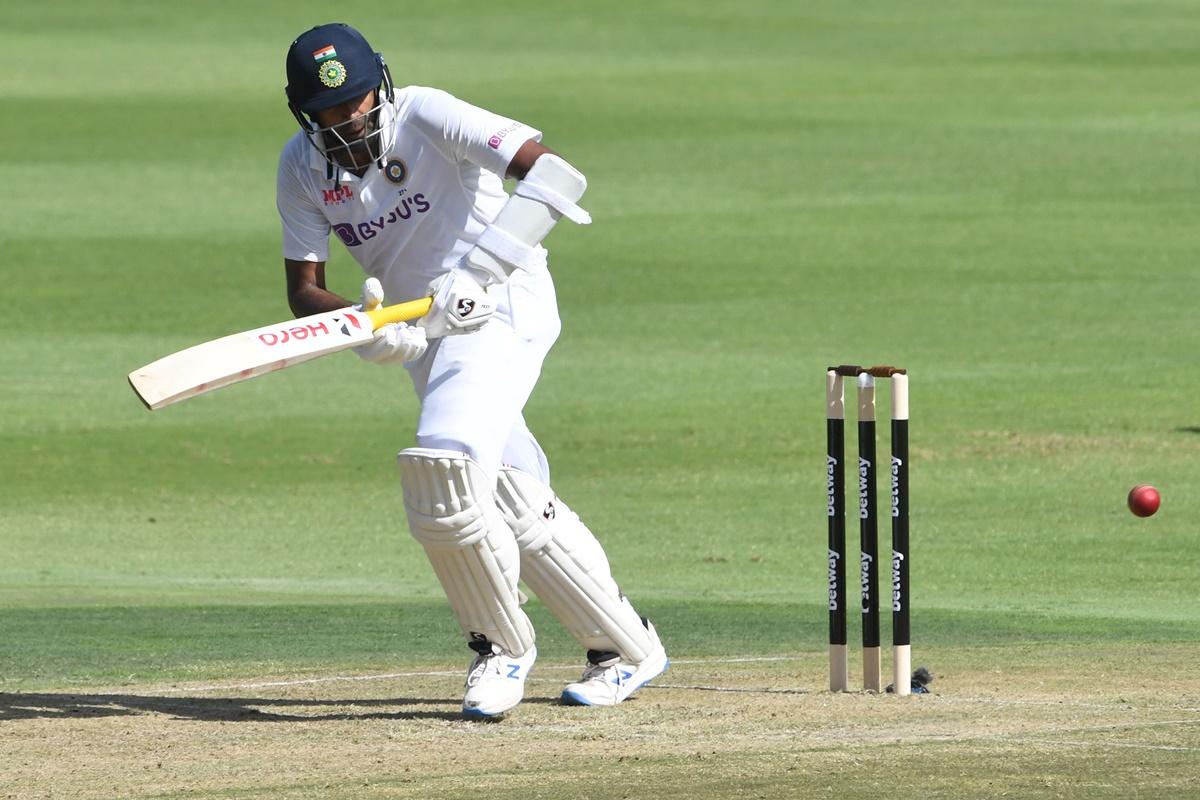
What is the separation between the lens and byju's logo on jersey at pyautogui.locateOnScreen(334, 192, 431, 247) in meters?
6.25

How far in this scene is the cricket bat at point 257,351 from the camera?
18.6ft

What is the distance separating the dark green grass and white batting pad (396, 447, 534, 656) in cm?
114

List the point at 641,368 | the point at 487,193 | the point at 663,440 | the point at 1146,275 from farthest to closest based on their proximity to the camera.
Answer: the point at 1146,275 < the point at 641,368 < the point at 663,440 < the point at 487,193

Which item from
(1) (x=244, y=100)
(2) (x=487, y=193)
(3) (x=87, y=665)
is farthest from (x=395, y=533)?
(1) (x=244, y=100)

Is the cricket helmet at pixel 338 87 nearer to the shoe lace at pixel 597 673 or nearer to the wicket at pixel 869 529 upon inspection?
Answer: the wicket at pixel 869 529

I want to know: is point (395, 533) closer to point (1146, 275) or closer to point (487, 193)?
point (487, 193)

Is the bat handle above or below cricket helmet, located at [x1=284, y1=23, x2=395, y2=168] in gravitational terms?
below

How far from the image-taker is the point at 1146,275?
68.7 feet

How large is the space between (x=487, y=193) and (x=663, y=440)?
28.7ft

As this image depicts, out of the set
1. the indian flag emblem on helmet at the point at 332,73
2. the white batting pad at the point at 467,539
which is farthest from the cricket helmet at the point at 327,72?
the white batting pad at the point at 467,539

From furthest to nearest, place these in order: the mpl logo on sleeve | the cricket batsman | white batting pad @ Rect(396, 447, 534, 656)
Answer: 1. the mpl logo on sleeve
2. the cricket batsman
3. white batting pad @ Rect(396, 447, 534, 656)

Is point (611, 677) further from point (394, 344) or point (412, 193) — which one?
point (412, 193)

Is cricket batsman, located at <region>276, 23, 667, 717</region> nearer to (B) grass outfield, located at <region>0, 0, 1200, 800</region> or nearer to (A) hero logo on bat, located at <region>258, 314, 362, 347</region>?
(A) hero logo on bat, located at <region>258, 314, 362, 347</region>

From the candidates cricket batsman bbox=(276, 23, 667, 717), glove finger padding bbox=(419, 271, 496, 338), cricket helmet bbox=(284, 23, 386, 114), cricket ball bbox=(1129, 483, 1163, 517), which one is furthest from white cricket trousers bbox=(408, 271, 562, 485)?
cricket ball bbox=(1129, 483, 1163, 517)
